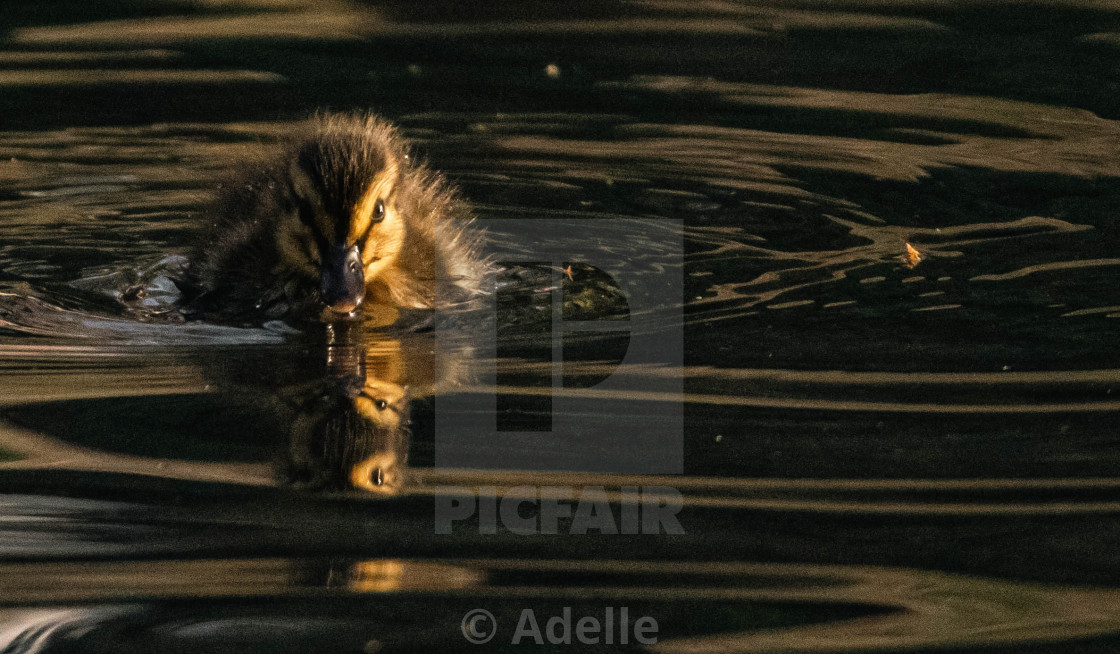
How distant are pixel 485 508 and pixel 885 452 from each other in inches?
29.4

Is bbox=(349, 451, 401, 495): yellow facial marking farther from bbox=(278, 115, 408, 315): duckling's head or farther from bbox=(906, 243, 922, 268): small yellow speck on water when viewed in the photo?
bbox=(906, 243, 922, 268): small yellow speck on water

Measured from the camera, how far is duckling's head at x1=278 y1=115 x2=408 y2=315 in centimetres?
394

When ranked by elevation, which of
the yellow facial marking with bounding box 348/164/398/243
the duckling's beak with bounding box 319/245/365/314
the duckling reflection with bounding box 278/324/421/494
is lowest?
the duckling reflection with bounding box 278/324/421/494

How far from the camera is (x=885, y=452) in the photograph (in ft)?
9.41

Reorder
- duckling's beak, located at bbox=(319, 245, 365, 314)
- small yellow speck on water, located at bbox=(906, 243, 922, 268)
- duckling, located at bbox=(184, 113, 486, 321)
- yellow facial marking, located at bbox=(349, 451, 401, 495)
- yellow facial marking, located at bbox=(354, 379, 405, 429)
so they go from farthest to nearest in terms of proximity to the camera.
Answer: small yellow speck on water, located at bbox=(906, 243, 922, 268) → duckling, located at bbox=(184, 113, 486, 321) → duckling's beak, located at bbox=(319, 245, 365, 314) → yellow facial marking, located at bbox=(354, 379, 405, 429) → yellow facial marking, located at bbox=(349, 451, 401, 495)

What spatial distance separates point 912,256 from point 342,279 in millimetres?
1554

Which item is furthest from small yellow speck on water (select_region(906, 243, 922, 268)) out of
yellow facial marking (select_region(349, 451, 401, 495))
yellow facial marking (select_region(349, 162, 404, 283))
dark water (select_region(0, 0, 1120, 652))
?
yellow facial marking (select_region(349, 451, 401, 495))

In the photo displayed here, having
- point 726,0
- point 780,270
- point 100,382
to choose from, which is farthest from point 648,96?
point 100,382

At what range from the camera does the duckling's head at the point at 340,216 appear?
12.9 ft

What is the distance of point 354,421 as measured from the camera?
120 inches

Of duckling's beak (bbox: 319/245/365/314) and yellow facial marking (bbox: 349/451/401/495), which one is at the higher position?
duckling's beak (bbox: 319/245/365/314)

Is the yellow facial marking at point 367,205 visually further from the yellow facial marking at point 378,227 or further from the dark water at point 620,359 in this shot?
the dark water at point 620,359

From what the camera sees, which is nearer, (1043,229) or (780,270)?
(780,270)

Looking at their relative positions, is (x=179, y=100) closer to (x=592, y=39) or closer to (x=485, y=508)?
(x=592, y=39)
